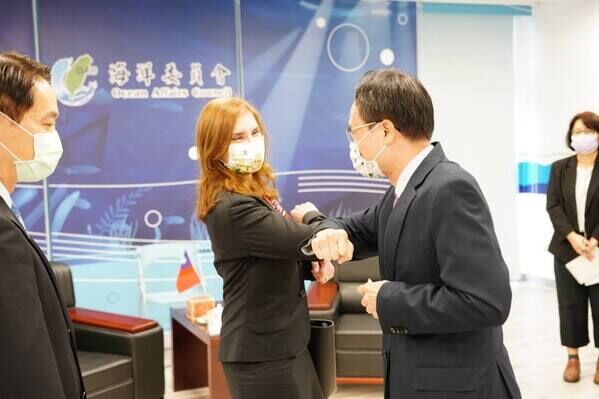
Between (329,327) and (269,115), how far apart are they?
3.46 metres

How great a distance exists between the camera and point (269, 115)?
208 inches

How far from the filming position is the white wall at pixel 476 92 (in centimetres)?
660

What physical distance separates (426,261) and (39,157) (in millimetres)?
949

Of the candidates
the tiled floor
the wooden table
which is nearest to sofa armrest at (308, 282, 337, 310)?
the tiled floor

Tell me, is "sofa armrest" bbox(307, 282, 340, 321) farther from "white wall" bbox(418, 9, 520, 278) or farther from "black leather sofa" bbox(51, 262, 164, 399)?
"white wall" bbox(418, 9, 520, 278)

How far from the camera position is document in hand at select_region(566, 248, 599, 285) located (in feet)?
12.7

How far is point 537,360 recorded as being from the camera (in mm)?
4434

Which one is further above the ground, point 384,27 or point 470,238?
point 384,27

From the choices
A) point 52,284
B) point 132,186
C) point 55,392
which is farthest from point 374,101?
point 132,186

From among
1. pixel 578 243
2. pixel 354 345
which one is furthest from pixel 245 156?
pixel 578 243

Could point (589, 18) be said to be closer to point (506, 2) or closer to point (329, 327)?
point (506, 2)

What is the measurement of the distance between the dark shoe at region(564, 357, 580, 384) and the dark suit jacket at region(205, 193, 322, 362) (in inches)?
109

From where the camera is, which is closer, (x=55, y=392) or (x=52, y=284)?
(x=55, y=392)

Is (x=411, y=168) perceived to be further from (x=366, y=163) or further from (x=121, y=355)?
(x=121, y=355)
